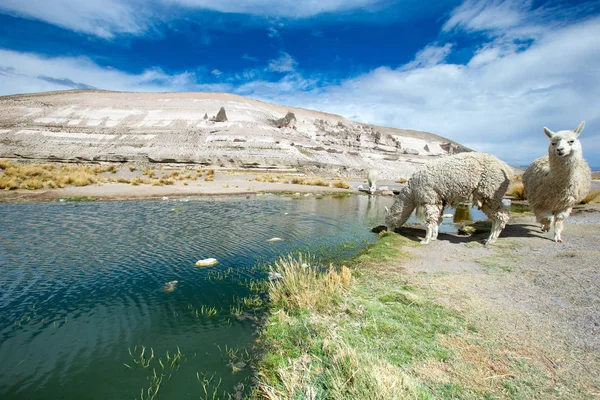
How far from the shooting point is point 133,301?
21.1 feet

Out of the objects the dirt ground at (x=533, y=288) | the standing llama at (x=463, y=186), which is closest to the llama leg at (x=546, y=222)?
the dirt ground at (x=533, y=288)

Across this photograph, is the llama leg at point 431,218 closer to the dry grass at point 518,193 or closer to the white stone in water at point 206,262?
the white stone in water at point 206,262

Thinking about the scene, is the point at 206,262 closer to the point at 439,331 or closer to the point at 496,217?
the point at 439,331

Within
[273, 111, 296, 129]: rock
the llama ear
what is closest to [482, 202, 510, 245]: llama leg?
the llama ear

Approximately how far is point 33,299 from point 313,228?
10335mm

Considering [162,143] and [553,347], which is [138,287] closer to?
[553,347]

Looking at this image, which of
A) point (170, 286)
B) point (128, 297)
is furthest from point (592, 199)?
point (128, 297)

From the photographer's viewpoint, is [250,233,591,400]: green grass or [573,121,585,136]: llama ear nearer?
[250,233,591,400]: green grass

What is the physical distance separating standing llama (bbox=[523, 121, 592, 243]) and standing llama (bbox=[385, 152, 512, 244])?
4.17ft

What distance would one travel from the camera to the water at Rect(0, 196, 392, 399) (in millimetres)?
4145

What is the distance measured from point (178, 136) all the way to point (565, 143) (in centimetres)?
5506

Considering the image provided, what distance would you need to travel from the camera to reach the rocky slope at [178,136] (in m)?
47.0

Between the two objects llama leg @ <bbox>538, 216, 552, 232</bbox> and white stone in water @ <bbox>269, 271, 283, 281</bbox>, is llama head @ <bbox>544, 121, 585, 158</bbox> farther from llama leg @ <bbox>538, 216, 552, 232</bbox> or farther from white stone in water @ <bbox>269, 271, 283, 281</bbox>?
white stone in water @ <bbox>269, 271, 283, 281</bbox>

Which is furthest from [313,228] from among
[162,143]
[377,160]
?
[377,160]
